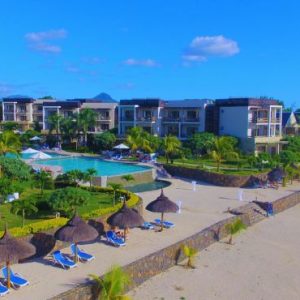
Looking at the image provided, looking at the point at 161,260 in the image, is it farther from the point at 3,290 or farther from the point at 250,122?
the point at 250,122

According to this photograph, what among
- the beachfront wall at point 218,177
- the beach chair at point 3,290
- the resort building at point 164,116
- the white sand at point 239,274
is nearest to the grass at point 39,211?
the beach chair at point 3,290

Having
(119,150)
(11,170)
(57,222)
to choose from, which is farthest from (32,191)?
(119,150)

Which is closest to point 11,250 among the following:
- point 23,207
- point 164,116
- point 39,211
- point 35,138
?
point 23,207

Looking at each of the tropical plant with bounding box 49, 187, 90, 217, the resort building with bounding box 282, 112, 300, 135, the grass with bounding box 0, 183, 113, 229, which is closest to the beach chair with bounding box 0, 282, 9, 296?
the grass with bounding box 0, 183, 113, 229

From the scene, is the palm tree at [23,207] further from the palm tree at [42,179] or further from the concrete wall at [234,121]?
the concrete wall at [234,121]

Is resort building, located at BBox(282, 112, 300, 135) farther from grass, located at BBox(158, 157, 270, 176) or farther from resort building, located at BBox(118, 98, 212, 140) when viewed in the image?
grass, located at BBox(158, 157, 270, 176)

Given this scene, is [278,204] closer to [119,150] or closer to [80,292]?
[80,292]

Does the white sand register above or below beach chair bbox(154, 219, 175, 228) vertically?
below
